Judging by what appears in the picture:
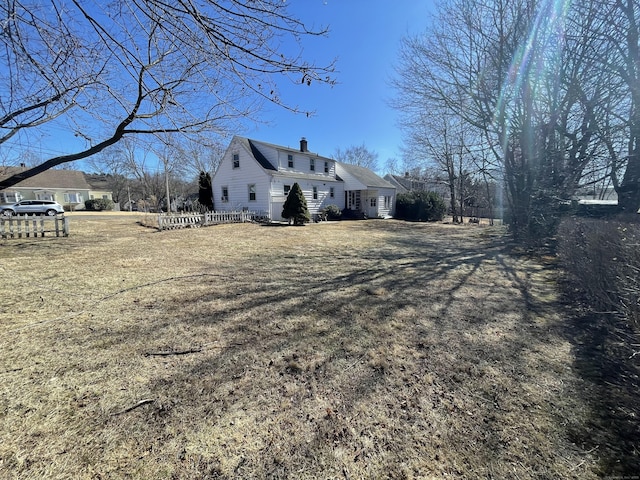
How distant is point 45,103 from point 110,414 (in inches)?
219

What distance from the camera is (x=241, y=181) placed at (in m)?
19.6

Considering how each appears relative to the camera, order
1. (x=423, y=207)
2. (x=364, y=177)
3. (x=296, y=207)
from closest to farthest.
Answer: (x=296, y=207) → (x=423, y=207) → (x=364, y=177)

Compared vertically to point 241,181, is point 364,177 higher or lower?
higher

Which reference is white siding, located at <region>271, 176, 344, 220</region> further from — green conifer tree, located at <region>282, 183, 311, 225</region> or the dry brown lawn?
the dry brown lawn

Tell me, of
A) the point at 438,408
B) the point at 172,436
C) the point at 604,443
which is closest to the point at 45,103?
the point at 172,436

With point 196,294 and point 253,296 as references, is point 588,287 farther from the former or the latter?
point 196,294

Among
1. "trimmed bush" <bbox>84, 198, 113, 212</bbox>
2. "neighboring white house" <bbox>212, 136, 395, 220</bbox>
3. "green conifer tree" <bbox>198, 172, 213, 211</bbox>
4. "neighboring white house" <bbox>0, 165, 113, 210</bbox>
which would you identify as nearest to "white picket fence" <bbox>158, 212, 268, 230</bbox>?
"neighboring white house" <bbox>212, 136, 395, 220</bbox>

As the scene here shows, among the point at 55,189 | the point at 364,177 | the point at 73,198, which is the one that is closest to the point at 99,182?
the point at 73,198

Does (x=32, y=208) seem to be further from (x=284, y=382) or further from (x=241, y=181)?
(x=284, y=382)

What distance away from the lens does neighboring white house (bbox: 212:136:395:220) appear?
61.3ft

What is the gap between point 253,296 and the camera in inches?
180

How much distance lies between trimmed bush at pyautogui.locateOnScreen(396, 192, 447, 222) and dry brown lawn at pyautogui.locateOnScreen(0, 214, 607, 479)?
20.2m

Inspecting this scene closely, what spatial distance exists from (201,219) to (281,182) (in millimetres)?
6224

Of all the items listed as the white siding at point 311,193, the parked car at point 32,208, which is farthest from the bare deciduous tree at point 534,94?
the parked car at point 32,208
